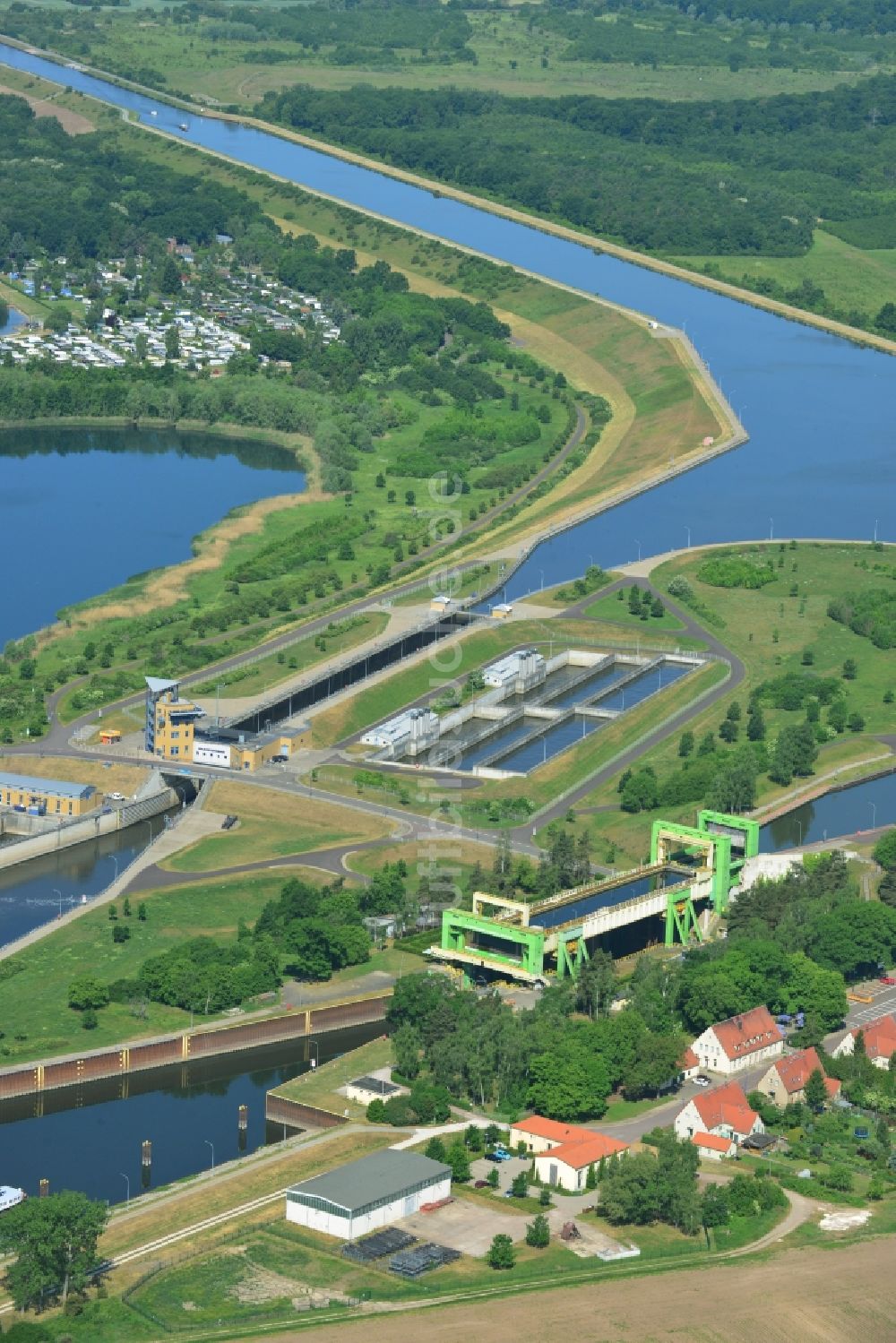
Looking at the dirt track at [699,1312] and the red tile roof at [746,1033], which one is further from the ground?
the red tile roof at [746,1033]

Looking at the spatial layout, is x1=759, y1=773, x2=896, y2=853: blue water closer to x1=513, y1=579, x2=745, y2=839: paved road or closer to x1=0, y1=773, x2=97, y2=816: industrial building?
x1=513, y1=579, x2=745, y2=839: paved road

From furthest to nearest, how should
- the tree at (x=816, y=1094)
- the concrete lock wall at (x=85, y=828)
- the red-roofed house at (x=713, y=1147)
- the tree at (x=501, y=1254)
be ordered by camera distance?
the concrete lock wall at (x=85, y=828) < the tree at (x=816, y=1094) < the red-roofed house at (x=713, y=1147) < the tree at (x=501, y=1254)

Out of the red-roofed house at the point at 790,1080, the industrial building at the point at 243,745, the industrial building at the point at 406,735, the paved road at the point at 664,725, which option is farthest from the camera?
the industrial building at the point at 406,735

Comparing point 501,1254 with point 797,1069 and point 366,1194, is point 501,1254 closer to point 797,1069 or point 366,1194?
point 366,1194

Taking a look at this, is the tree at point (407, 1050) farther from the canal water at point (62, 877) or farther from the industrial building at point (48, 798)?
the industrial building at point (48, 798)

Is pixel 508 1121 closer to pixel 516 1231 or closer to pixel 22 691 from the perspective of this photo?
pixel 516 1231

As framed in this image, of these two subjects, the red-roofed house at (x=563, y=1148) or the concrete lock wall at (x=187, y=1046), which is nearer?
the red-roofed house at (x=563, y=1148)

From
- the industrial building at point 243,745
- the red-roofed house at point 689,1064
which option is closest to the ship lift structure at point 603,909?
the red-roofed house at point 689,1064
